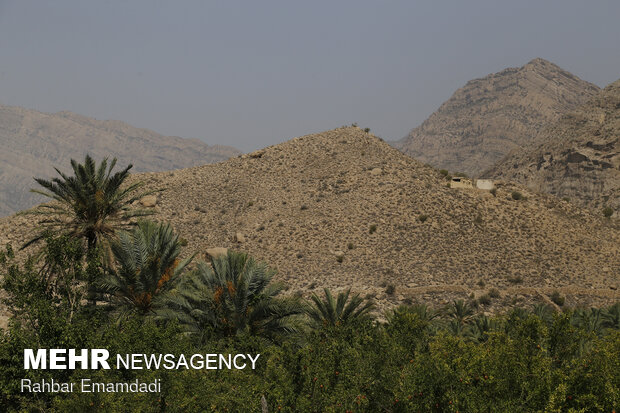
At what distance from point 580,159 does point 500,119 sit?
96.2m

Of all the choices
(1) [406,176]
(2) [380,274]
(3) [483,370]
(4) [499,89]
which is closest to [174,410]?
(3) [483,370]

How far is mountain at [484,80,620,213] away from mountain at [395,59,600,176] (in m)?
49.6

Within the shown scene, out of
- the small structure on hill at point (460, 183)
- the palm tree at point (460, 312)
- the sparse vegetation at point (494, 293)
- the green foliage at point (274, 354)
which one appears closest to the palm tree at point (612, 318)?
the palm tree at point (460, 312)

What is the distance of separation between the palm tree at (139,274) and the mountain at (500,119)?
13715 centimetres

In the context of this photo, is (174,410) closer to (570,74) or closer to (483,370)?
(483,370)

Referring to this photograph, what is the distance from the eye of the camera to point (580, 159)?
3088 inches

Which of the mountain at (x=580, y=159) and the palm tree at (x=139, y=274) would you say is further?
the mountain at (x=580, y=159)

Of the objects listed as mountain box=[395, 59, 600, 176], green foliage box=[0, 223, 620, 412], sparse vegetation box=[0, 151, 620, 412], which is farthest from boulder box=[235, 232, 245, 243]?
mountain box=[395, 59, 600, 176]

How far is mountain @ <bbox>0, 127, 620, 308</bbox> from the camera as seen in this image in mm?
32812

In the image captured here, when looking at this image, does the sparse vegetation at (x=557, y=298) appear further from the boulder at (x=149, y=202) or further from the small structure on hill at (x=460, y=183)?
the boulder at (x=149, y=202)

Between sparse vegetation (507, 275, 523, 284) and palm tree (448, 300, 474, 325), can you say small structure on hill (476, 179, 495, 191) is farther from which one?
palm tree (448, 300, 474, 325)

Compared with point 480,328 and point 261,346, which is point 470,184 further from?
point 261,346

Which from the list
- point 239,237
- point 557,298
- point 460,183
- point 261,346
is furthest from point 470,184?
point 261,346

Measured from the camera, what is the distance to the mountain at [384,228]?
32.8 metres
